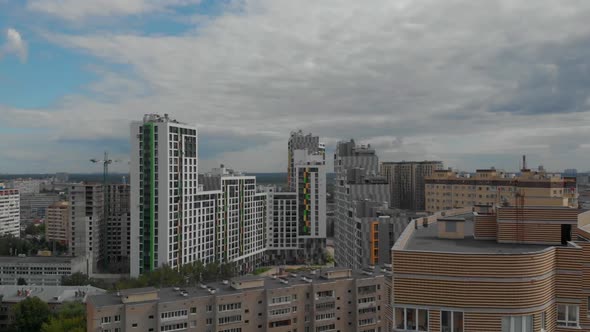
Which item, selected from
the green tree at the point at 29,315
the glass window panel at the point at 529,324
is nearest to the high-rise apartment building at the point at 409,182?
the green tree at the point at 29,315

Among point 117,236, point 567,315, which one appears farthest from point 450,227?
point 117,236

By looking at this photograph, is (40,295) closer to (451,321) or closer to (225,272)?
(225,272)

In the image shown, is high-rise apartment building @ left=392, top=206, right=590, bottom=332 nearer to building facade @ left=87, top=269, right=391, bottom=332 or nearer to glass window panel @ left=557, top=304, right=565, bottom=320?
glass window panel @ left=557, top=304, right=565, bottom=320

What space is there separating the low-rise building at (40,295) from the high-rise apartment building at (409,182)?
57206mm

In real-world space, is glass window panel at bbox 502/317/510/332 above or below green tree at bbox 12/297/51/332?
above

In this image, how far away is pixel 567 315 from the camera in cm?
1209

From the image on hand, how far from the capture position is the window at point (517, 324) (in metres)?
11.0

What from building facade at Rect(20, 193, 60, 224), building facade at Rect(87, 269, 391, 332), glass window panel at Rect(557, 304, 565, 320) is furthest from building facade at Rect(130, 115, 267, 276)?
building facade at Rect(20, 193, 60, 224)

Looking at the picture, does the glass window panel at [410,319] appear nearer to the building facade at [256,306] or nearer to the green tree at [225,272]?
the building facade at [256,306]

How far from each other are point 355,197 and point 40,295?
2996 cm

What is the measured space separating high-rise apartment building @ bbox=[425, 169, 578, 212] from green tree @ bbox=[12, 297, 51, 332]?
39921 millimetres

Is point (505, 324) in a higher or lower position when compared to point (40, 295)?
higher

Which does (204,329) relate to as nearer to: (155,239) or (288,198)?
(155,239)

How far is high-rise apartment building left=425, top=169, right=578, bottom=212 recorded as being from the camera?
46625 millimetres
